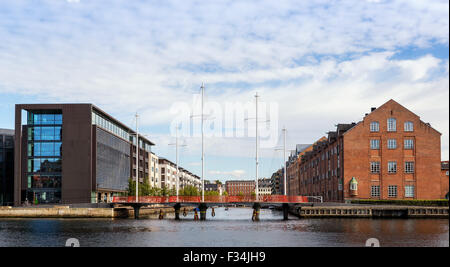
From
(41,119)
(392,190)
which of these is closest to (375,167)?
(392,190)

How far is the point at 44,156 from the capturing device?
10781 centimetres

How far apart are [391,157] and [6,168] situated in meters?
88.9

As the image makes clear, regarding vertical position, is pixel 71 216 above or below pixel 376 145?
below

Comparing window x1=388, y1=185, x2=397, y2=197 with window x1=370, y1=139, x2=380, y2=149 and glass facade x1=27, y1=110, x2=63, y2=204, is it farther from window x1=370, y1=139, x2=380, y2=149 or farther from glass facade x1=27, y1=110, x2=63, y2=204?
glass facade x1=27, y1=110, x2=63, y2=204

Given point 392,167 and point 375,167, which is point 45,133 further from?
point 392,167

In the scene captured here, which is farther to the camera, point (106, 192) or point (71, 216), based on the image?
point (106, 192)

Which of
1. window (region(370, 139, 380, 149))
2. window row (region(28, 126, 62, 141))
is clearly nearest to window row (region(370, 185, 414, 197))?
window (region(370, 139, 380, 149))

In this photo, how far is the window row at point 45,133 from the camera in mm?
108188

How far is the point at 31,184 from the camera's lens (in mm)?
107562

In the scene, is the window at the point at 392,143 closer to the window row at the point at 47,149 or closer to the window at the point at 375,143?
the window at the point at 375,143

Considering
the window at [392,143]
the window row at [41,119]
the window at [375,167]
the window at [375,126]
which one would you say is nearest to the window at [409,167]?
the window at [392,143]
